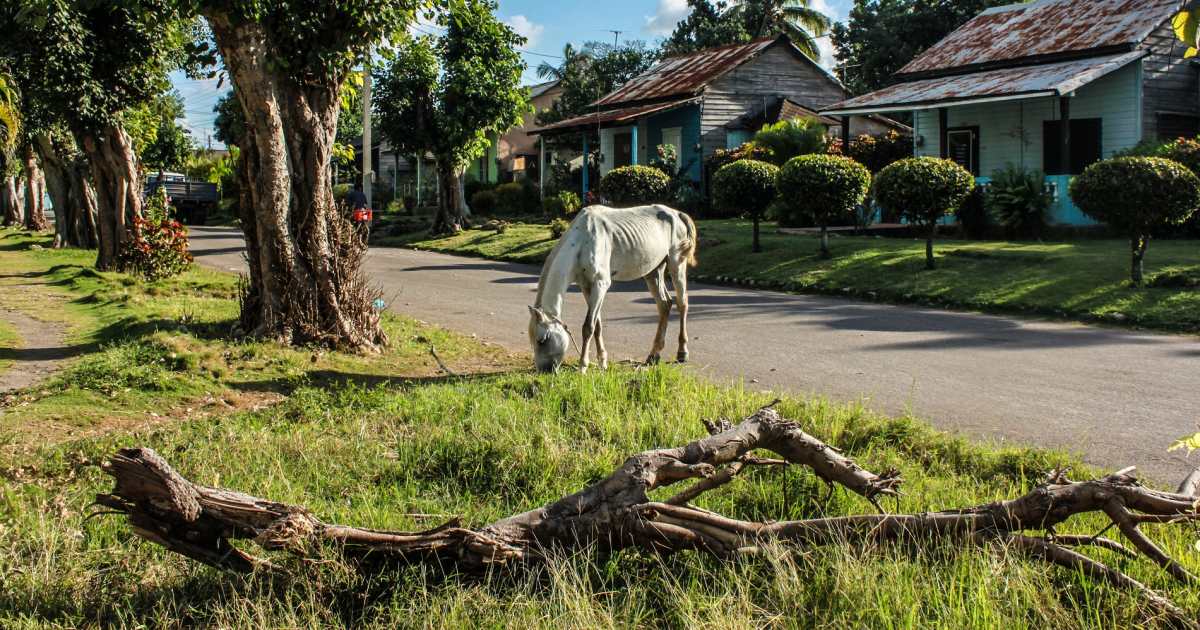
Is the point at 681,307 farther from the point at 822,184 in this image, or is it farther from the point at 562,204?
the point at 562,204

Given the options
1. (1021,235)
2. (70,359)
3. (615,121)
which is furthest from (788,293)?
(615,121)

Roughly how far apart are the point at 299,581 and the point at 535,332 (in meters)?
3.99

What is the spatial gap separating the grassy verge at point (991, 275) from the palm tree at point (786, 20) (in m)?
30.7

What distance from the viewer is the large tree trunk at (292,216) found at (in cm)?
914

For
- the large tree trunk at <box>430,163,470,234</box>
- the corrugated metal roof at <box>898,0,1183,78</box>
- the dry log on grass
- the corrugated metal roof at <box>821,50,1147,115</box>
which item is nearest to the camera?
the dry log on grass

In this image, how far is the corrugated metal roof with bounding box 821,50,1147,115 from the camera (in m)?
20.2

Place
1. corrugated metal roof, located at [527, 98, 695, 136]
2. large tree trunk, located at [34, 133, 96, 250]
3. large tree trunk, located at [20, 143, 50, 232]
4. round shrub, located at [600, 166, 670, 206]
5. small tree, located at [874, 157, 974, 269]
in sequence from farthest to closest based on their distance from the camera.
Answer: large tree trunk, located at [20, 143, 50, 232] < corrugated metal roof, located at [527, 98, 695, 136] < large tree trunk, located at [34, 133, 96, 250] < round shrub, located at [600, 166, 670, 206] < small tree, located at [874, 157, 974, 269]

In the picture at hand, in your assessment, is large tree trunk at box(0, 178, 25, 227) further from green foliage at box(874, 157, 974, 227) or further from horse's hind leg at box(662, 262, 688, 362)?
horse's hind leg at box(662, 262, 688, 362)

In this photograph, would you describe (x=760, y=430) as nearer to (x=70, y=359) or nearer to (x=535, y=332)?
(x=535, y=332)

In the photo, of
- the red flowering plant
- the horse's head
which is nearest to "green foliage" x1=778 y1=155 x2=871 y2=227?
the horse's head

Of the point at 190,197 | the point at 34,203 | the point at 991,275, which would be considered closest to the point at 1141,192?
the point at 991,275

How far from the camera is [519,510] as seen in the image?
4730mm

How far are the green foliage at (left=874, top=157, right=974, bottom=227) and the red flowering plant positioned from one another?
1329 centimetres

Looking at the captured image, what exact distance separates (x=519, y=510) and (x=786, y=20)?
47870 millimetres
